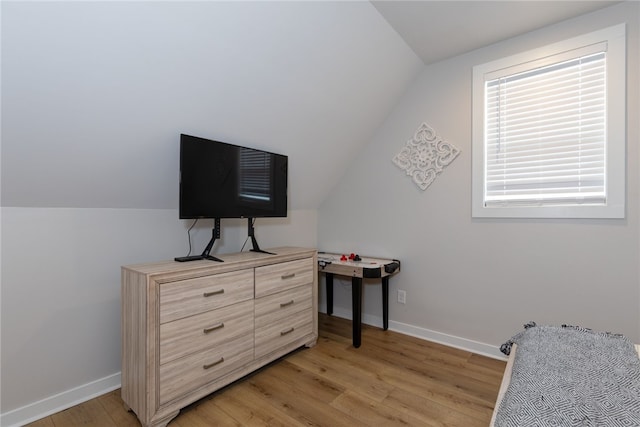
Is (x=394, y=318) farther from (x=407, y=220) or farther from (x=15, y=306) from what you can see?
(x=15, y=306)

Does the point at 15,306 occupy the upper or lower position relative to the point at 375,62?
lower

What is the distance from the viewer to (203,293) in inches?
68.8

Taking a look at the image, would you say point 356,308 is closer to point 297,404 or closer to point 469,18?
point 297,404

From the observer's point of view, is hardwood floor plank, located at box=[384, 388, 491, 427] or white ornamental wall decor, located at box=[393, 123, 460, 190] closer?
hardwood floor plank, located at box=[384, 388, 491, 427]

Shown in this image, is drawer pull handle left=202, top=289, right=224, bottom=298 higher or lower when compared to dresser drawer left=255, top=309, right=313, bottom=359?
higher

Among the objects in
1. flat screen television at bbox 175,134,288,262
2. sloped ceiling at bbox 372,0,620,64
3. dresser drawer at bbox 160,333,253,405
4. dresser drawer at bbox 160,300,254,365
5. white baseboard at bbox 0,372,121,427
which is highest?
sloped ceiling at bbox 372,0,620,64

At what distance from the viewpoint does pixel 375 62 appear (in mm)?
2348

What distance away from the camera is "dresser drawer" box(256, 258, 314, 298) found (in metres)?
2.09

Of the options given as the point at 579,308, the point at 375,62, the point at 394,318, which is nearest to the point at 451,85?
the point at 375,62

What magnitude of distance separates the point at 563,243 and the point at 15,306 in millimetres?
3311

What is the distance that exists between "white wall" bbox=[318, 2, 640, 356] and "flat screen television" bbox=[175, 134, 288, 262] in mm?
999

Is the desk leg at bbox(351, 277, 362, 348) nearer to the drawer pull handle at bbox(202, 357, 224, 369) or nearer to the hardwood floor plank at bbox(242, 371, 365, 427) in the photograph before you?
the hardwood floor plank at bbox(242, 371, 365, 427)

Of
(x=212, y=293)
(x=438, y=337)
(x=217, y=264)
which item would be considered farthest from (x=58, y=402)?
(x=438, y=337)

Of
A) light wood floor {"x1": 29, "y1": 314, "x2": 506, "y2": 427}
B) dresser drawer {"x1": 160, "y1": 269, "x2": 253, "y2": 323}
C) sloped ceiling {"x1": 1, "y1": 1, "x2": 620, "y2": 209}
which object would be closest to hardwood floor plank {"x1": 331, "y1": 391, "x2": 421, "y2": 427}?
light wood floor {"x1": 29, "y1": 314, "x2": 506, "y2": 427}
